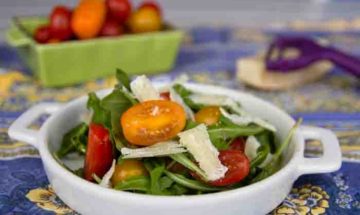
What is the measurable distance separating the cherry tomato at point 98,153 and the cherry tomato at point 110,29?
418mm

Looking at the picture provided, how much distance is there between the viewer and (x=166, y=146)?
1.87 ft

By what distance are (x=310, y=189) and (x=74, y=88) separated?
1.56ft

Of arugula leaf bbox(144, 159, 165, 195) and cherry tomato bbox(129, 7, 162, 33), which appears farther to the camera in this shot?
cherry tomato bbox(129, 7, 162, 33)

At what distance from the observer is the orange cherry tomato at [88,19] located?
96cm

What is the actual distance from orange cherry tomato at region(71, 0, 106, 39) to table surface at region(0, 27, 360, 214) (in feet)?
0.29

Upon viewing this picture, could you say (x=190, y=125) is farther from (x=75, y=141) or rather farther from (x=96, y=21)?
(x=96, y=21)

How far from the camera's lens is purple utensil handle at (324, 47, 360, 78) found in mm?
973

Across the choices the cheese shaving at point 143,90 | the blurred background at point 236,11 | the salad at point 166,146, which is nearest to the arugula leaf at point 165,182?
the salad at point 166,146

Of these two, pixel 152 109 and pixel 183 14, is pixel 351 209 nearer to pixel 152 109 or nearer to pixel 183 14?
pixel 152 109

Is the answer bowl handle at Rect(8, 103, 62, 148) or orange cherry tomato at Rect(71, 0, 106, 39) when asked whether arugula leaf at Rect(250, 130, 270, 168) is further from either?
orange cherry tomato at Rect(71, 0, 106, 39)

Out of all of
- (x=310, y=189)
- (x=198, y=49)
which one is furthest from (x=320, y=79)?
(x=310, y=189)

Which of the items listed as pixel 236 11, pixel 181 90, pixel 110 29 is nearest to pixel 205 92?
pixel 181 90

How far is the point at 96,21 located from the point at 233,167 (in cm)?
50

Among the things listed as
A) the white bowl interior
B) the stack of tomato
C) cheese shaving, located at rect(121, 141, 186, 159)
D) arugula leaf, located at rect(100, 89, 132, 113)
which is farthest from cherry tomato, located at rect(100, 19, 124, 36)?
cheese shaving, located at rect(121, 141, 186, 159)
